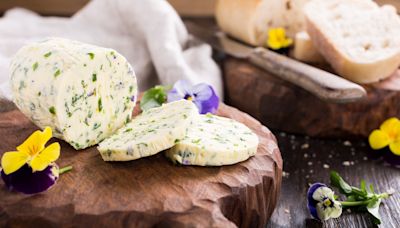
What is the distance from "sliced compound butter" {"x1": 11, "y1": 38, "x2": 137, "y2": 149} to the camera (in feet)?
6.82

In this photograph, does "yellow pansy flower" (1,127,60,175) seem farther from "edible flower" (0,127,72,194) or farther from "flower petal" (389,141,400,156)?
"flower petal" (389,141,400,156)

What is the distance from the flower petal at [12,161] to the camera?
6.34ft

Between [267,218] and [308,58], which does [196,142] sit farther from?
[308,58]

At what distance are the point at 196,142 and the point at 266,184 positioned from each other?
0.28 m

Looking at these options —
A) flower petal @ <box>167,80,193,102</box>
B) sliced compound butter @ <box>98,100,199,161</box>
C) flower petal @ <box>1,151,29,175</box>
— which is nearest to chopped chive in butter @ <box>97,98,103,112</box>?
sliced compound butter @ <box>98,100,199,161</box>

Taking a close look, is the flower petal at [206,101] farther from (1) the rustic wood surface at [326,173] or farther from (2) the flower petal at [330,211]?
(2) the flower petal at [330,211]

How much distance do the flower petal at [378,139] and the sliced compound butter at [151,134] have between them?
100 cm

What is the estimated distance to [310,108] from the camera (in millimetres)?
2979

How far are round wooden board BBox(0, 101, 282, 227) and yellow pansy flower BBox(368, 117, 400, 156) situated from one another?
73cm

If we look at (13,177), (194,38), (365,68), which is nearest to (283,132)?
(365,68)

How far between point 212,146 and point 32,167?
595 millimetres

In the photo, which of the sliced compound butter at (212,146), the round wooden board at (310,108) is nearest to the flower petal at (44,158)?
the sliced compound butter at (212,146)

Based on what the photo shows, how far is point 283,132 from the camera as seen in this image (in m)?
3.08

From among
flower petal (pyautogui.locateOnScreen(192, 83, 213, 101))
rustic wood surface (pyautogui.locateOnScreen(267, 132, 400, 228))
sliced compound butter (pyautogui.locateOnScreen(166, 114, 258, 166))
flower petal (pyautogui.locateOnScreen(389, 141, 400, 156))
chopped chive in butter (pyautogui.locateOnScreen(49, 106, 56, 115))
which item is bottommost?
rustic wood surface (pyautogui.locateOnScreen(267, 132, 400, 228))
